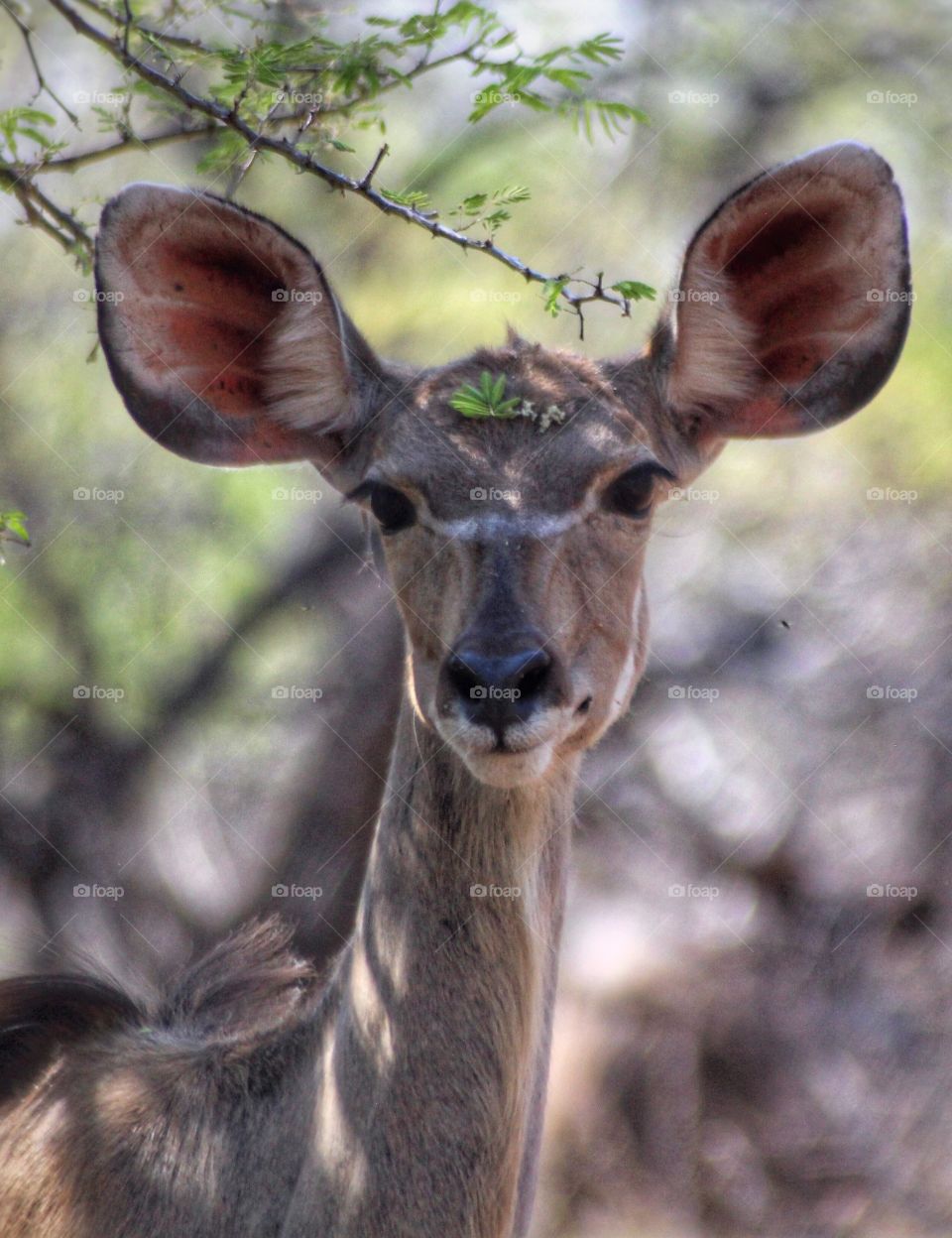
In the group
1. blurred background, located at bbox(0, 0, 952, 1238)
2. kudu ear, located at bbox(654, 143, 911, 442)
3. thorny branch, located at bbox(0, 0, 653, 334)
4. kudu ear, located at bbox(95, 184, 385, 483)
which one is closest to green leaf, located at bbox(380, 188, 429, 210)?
Answer: thorny branch, located at bbox(0, 0, 653, 334)

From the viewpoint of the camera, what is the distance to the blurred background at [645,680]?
28.6ft

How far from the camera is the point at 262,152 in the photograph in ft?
15.0

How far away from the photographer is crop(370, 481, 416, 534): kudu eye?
4074mm

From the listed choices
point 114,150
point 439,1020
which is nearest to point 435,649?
point 439,1020

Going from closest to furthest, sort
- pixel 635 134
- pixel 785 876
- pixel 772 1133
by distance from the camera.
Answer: pixel 772 1133, pixel 785 876, pixel 635 134

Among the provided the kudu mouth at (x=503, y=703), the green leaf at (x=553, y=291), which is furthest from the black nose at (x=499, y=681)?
the green leaf at (x=553, y=291)

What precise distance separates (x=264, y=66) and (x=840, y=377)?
74.3 inches

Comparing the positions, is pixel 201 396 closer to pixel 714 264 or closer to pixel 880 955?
pixel 714 264

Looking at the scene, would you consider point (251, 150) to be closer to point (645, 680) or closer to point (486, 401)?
point (486, 401)

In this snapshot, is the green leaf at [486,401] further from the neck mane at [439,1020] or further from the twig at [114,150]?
the twig at [114,150]

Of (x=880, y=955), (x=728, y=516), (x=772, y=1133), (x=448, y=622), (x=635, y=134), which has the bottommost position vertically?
(x=772, y=1133)

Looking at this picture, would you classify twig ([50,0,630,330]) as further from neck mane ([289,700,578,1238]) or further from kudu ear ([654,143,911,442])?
neck mane ([289,700,578,1238])

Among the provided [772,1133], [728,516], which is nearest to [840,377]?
[728,516]

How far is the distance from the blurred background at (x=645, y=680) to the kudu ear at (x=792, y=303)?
156 inches
